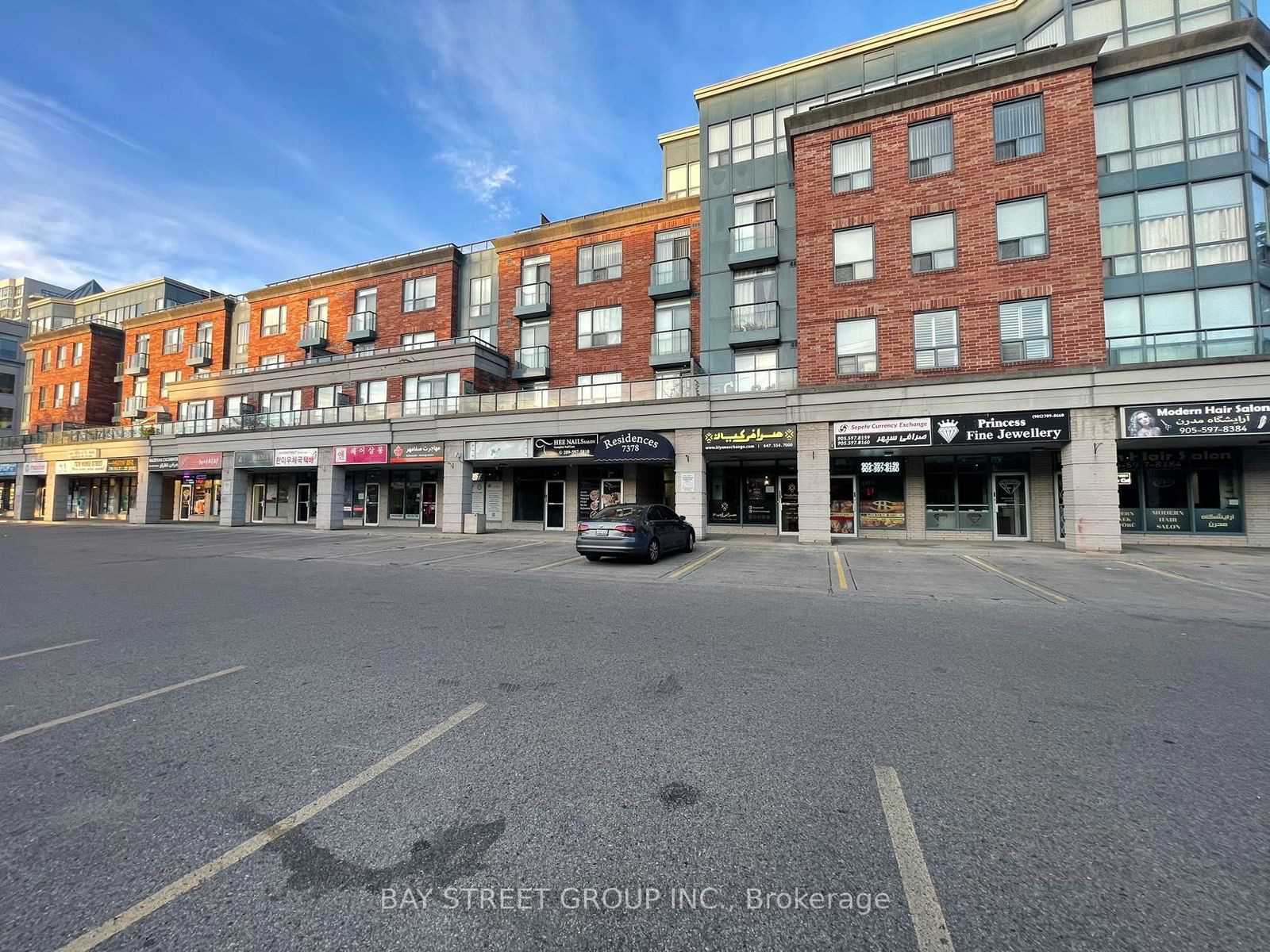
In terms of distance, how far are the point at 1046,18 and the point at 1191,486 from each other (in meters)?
17.3

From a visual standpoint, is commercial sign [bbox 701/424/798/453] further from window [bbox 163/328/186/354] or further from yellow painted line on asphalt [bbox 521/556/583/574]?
window [bbox 163/328/186/354]

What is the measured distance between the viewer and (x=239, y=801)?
3.02 metres

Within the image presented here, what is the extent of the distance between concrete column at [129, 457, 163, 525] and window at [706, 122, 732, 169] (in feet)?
114

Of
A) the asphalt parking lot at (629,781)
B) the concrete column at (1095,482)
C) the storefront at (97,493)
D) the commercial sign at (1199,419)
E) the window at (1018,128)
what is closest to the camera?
the asphalt parking lot at (629,781)

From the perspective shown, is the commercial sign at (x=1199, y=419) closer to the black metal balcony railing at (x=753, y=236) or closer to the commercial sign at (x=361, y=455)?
the black metal balcony railing at (x=753, y=236)

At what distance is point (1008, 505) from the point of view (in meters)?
19.6

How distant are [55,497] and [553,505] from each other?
35.5m

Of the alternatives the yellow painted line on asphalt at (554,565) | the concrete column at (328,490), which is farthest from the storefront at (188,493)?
the yellow painted line on asphalt at (554,565)

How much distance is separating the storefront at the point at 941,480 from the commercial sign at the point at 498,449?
1203 centimetres

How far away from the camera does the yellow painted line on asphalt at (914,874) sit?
2088 millimetres

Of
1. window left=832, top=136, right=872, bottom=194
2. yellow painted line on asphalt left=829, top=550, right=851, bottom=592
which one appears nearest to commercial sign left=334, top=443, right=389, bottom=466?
yellow painted line on asphalt left=829, top=550, right=851, bottom=592

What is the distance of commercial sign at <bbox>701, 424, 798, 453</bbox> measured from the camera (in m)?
19.1

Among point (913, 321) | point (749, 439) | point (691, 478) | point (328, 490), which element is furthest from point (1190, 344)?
point (328, 490)

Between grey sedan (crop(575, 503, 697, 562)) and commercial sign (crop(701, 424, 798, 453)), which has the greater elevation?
commercial sign (crop(701, 424, 798, 453))
